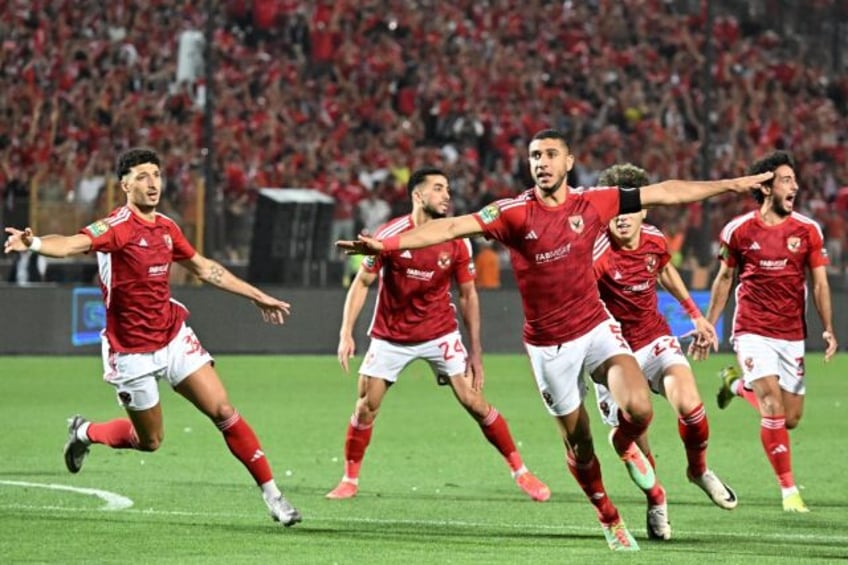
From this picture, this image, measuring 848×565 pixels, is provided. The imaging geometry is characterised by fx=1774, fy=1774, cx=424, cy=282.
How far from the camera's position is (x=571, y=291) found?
927 cm

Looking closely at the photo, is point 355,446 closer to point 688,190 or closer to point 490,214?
point 490,214

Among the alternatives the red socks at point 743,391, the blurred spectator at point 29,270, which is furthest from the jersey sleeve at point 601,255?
the blurred spectator at point 29,270

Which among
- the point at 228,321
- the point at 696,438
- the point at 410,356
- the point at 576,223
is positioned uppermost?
the point at 576,223

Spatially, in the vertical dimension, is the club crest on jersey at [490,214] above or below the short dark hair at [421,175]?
above

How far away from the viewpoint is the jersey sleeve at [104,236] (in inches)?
396

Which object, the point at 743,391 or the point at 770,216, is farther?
the point at 743,391

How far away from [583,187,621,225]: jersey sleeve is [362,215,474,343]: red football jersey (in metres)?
2.97

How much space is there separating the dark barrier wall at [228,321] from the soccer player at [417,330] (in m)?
13.0

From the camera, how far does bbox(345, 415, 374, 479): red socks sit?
11984mm

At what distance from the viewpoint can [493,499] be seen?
11727mm

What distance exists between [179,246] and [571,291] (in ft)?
8.39

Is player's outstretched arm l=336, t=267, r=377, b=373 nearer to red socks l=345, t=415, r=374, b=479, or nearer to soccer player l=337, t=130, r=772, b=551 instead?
red socks l=345, t=415, r=374, b=479

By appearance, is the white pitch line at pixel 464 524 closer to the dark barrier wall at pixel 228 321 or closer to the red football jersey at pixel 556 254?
the red football jersey at pixel 556 254

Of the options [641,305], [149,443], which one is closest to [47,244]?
[149,443]
